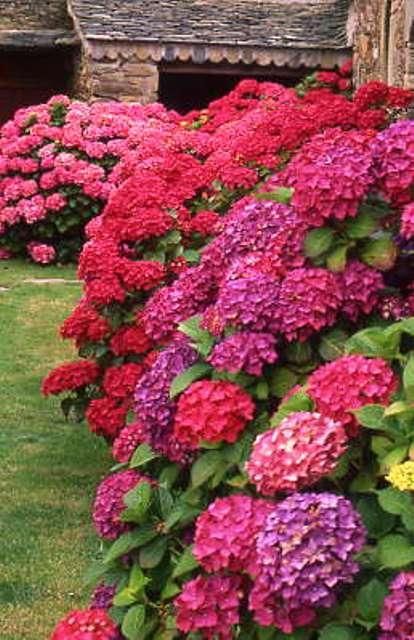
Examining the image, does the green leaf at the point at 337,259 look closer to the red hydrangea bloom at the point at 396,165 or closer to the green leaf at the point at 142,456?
the red hydrangea bloom at the point at 396,165

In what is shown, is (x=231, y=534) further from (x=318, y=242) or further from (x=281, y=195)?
(x=281, y=195)

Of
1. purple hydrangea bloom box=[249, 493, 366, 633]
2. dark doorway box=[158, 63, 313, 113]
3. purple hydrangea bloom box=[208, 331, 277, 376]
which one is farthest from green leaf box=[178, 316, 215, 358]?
dark doorway box=[158, 63, 313, 113]

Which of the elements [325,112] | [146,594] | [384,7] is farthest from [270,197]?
[384,7]

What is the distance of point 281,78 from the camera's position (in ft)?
61.0

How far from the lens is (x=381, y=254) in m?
3.08

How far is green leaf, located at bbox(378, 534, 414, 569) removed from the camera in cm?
235

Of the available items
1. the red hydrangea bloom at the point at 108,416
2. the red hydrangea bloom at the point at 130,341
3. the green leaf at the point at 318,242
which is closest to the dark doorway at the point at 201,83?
the red hydrangea bloom at the point at 130,341

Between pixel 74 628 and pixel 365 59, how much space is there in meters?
11.9

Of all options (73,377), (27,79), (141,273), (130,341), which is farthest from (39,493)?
(27,79)

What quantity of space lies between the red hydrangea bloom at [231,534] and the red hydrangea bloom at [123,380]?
2569mm

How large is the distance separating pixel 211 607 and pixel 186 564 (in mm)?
213

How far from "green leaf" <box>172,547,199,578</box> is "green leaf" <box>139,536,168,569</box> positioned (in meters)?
0.19

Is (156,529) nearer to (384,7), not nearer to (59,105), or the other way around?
(384,7)

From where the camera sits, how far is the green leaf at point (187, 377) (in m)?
3.04
